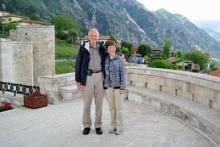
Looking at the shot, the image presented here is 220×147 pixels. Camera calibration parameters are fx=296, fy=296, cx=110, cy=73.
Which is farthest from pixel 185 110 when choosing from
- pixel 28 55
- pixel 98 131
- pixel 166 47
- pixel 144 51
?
pixel 166 47

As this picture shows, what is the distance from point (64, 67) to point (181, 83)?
4314cm

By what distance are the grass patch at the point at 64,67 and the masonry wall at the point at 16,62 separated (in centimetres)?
1934

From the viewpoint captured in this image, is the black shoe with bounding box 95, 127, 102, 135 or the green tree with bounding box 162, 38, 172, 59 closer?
the black shoe with bounding box 95, 127, 102, 135

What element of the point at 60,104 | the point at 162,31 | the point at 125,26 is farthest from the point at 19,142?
the point at 162,31

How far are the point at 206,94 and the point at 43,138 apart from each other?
3622 mm

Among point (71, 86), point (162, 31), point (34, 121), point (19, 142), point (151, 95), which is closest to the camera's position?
point (19, 142)

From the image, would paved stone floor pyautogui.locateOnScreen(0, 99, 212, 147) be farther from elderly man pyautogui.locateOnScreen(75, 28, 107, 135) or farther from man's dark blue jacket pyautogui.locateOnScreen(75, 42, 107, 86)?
man's dark blue jacket pyautogui.locateOnScreen(75, 42, 107, 86)

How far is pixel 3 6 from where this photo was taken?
102188mm

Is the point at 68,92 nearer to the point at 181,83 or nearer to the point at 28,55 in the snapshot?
the point at 181,83

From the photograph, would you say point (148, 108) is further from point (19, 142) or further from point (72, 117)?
point (19, 142)

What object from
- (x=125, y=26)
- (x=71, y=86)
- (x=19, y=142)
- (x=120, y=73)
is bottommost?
(x=19, y=142)

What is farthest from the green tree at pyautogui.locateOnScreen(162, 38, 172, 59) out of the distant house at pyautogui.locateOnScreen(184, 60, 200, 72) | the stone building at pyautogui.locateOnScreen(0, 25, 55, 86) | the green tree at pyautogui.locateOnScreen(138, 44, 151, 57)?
the stone building at pyautogui.locateOnScreen(0, 25, 55, 86)

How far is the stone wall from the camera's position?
20.7 feet

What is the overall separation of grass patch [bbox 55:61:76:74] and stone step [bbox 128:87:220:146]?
130 feet
